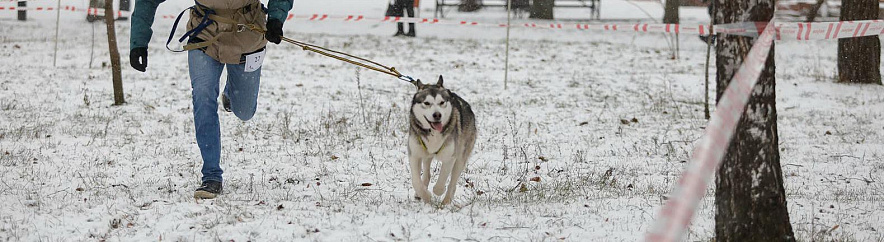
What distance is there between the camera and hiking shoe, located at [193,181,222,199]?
5184mm

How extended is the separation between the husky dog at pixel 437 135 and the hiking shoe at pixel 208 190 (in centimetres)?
131

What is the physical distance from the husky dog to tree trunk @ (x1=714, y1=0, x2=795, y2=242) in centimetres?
186

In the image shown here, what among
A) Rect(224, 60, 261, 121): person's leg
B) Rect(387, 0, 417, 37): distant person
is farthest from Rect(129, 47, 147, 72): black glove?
Rect(387, 0, 417, 37): distant person

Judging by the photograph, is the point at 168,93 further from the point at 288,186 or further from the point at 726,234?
the point at 726,234

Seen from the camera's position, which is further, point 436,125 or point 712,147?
point 436,125

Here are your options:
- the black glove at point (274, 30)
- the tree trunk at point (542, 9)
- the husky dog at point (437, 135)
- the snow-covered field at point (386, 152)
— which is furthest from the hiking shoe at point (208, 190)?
the tree trunk at point (542, 9)

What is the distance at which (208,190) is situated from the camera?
5.23 meters

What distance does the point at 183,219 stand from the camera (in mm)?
4648

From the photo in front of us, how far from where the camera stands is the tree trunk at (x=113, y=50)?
8.85m

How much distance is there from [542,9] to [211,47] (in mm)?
21534

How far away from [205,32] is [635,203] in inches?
120

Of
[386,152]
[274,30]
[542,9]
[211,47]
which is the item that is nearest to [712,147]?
[274,30]

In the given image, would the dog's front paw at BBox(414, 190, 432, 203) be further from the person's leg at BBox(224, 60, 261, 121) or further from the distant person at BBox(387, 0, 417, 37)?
the distant person at BBox(387, 0, 417, 37)

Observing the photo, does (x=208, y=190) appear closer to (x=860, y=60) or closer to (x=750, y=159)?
(x=750, y=159)
